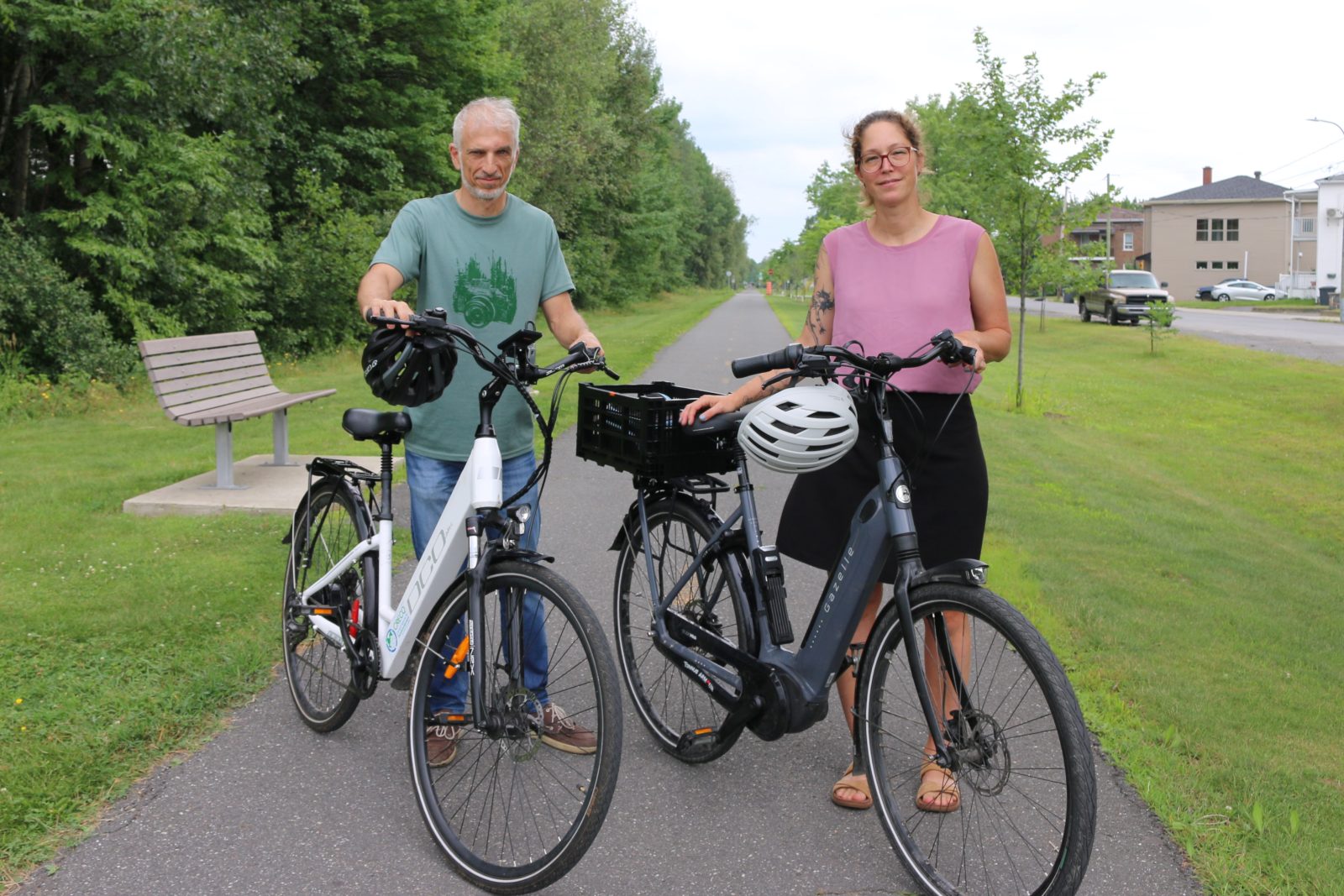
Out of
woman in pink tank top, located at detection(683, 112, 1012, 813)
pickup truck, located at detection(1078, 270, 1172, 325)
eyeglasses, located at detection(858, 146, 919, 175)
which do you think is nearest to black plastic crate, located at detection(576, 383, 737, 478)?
woman in pink tank top, located at detection(683, 112, 1012, 813)

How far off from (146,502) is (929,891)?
6020mm

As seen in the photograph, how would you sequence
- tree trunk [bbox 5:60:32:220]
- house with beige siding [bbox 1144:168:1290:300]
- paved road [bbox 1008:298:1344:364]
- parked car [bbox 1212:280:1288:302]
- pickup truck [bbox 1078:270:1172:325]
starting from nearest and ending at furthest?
tree trunk [bbox 5:60:32:220] → paved road [bbox 1008:298:1344:364] → pickup truck [bbox 1078:270:1172:325] → parked car [bbox 1212:280:1288:302] → house with beige siding [bbox 1144:168:1290:300]

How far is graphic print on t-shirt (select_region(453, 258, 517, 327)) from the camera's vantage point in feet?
12.6

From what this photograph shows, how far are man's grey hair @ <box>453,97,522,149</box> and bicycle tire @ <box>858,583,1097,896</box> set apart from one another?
1855 millimetres

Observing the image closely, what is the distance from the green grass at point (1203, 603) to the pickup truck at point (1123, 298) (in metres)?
23.5

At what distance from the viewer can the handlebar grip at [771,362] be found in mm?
3193

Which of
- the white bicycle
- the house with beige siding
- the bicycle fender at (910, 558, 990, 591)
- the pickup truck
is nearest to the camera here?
the bicycle fender at (910, 558, 990, 591)

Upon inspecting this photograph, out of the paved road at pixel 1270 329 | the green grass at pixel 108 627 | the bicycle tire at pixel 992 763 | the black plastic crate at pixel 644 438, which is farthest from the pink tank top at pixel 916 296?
the paved road at pixel 1270 329

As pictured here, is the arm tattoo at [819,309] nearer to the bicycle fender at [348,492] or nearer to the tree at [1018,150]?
the bicycle fender at [348,492]

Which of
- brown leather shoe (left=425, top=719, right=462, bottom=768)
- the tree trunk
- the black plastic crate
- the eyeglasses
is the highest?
the tree trunk

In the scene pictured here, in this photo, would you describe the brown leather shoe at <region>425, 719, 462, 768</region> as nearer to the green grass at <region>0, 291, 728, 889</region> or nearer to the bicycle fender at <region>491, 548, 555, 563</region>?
the bicycle fender at <region>491, 548, 555, 563</region>

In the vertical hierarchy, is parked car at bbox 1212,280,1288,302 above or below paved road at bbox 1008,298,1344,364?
above

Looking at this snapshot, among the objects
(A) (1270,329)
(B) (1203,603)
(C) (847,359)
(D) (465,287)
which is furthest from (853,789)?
(A) (1270,329)

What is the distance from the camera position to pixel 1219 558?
7.96 meters
